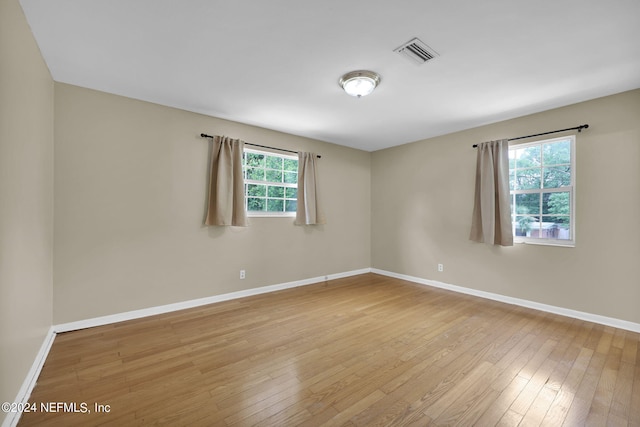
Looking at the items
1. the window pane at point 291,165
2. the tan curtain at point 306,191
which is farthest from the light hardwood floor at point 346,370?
the window pane at point 291,165

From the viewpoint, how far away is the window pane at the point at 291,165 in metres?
4.36

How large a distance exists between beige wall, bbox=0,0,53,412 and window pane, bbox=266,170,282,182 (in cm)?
242

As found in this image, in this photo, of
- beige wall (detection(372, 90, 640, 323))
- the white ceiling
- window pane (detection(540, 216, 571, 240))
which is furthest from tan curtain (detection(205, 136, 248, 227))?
window pane (detection(540, 216, 571, 240))

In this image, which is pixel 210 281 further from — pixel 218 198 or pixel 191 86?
pixel 191 86

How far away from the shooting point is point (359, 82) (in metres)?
2.55

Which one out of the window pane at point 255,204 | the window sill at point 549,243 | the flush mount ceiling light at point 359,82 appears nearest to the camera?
the flush mount ceiling light at point 359,82

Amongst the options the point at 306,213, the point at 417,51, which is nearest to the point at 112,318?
the point at 306,213

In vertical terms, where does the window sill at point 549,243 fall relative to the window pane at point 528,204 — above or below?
below

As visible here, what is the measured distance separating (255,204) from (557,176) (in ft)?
13.0

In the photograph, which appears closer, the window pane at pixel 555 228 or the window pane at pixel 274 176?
the window pane at pixel 555 228

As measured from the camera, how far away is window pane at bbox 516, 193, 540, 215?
346 cm

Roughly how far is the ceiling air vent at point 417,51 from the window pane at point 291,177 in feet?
8.41

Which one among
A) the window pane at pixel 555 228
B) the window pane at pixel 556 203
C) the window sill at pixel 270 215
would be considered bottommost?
the window pane at pixel 555 228

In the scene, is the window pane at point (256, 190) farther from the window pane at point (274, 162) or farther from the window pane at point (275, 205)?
the window pane at point (274, 162)
